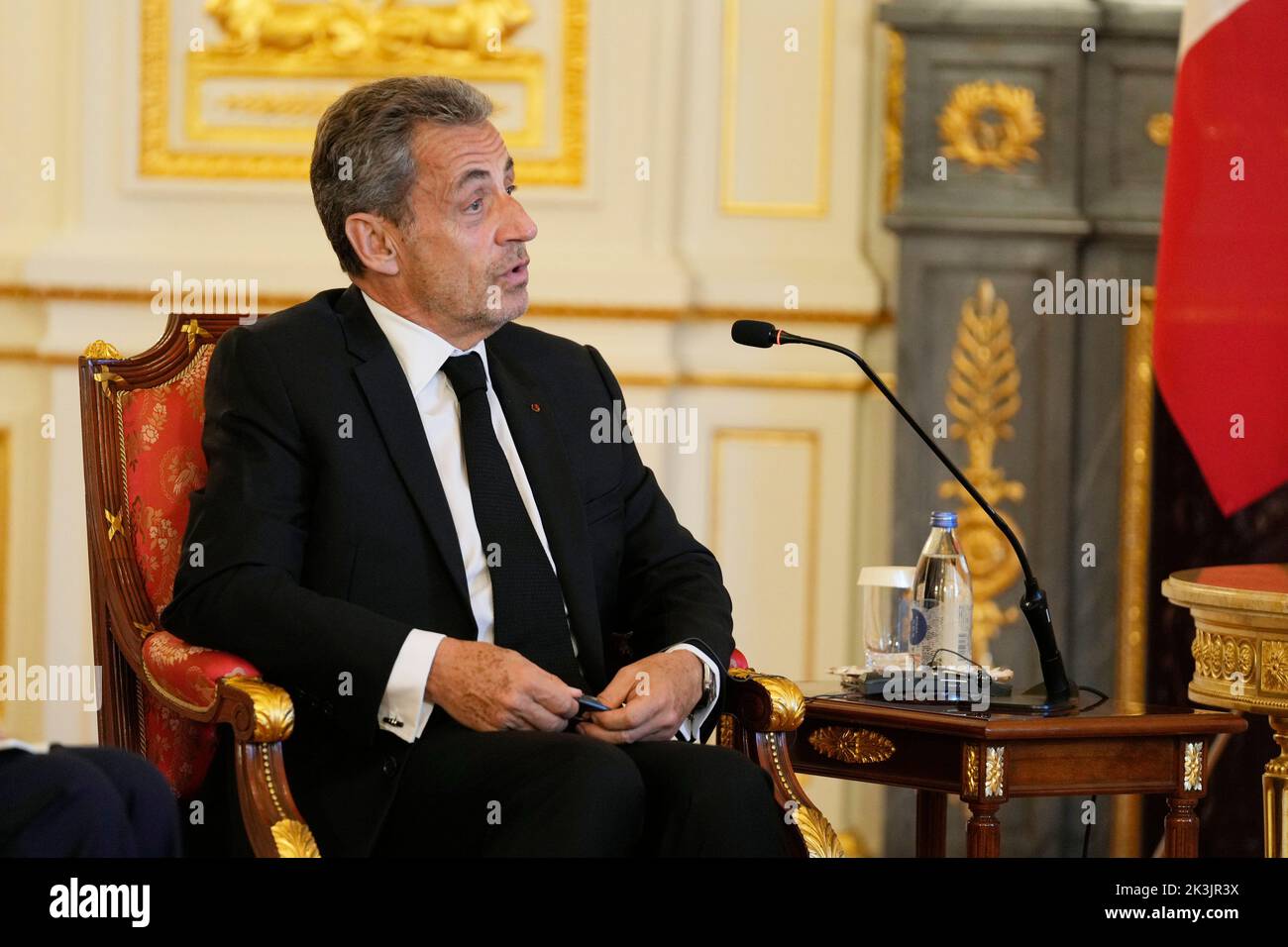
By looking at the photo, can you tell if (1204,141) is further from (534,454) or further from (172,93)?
(172,93)

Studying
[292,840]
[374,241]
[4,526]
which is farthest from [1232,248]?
[4,526]

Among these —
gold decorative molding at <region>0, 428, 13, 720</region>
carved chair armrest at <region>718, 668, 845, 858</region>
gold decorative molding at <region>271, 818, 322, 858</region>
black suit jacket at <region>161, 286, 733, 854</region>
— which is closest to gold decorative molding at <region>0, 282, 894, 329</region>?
gold decorative molding at <region>0, 428, 13, 720</region>

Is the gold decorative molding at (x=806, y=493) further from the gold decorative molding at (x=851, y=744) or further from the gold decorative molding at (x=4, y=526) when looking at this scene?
the gold decorative molding at (x=4, y=526)

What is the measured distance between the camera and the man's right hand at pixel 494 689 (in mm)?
2186

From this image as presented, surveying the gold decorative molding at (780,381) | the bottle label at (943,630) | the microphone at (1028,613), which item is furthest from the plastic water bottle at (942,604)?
the gold decorative molding at (780,381)

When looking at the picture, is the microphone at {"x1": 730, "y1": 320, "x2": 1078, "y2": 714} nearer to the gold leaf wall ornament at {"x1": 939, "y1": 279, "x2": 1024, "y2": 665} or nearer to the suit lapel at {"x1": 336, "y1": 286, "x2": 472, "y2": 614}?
the suit lapel at {"x1": 336, "y1": 286, "x2": 472, "y2": 614}

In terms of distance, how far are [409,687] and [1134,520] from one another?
6.89ft

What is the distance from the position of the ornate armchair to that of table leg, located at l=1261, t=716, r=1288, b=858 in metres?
0.91

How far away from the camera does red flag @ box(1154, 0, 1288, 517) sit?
3.18m

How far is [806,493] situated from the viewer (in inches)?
153

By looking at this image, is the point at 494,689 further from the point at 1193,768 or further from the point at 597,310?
the point at 597,310
